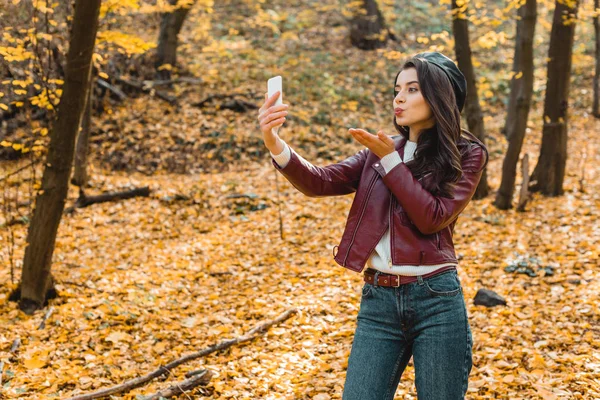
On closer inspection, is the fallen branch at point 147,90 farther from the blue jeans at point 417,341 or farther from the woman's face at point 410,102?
the blue jeans at point 417,341

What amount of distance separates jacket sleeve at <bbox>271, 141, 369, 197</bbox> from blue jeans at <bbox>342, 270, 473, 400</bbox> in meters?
0.53

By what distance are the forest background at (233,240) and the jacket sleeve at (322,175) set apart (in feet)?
7.79

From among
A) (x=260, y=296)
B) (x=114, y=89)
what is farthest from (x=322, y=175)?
(x=114, y=89)

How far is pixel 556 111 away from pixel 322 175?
778cm

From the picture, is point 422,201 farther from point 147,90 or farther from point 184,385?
point 147,90

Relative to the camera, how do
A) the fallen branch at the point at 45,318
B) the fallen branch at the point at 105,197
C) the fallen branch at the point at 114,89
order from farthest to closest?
the fallen branch at the point at 114,89 → the fallen branch at the point at 105,197 → the fallen branch at the point at 45,318

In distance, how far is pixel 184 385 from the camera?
13.8 ft

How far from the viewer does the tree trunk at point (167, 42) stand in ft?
46.8

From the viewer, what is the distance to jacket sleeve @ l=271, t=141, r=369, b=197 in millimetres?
2416

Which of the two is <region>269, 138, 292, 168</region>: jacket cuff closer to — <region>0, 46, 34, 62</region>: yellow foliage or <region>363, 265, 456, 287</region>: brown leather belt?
<region>363, 265, 456, 287</region>: brown leather belt

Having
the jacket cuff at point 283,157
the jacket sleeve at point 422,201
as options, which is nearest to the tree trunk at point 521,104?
the jacket sleeve at point 422,201

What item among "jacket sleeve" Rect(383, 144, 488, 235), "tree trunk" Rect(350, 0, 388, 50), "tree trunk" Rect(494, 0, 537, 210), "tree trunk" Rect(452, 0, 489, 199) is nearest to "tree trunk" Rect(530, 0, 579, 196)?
"tree trunk" Rect(494, 0, 537, 210)

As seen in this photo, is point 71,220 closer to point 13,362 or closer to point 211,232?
point 211,232

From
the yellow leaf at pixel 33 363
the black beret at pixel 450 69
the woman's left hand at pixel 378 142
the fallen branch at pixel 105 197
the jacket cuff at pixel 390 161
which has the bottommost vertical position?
the yellow leaf at pixel 33 363
